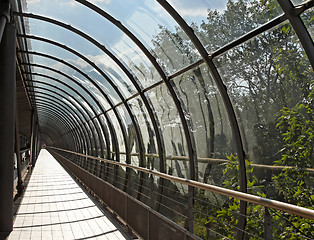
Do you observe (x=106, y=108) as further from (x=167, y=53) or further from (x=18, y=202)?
(x=167, y=53)

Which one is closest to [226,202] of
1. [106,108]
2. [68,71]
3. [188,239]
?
[188,239]

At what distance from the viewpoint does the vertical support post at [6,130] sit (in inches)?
221

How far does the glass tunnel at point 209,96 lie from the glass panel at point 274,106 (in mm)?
15

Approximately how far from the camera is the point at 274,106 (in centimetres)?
466

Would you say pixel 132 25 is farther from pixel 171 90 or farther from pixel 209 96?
pixel 209 96

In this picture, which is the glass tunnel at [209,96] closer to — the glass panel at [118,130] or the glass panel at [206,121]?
the glass panel at [206,121]

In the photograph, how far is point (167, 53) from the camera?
646cm

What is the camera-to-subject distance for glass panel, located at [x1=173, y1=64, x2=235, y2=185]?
19.8 ft

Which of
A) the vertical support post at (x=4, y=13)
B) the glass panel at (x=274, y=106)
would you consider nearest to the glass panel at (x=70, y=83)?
the vertical support post at (x=4, y=13)

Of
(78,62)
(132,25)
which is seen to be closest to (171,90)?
(132,25)

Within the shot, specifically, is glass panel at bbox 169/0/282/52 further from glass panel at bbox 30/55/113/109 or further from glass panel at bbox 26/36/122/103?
glass panel at bbox 30/55/113/109

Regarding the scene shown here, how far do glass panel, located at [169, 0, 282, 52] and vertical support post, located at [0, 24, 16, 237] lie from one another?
3014mm

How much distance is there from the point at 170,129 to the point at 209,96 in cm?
188

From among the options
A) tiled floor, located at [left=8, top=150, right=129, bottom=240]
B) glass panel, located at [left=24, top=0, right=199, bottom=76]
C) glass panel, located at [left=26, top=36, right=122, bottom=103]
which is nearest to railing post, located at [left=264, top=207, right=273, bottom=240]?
tiled floor, located at [left=8, top=150, right=129, bottom=240]
